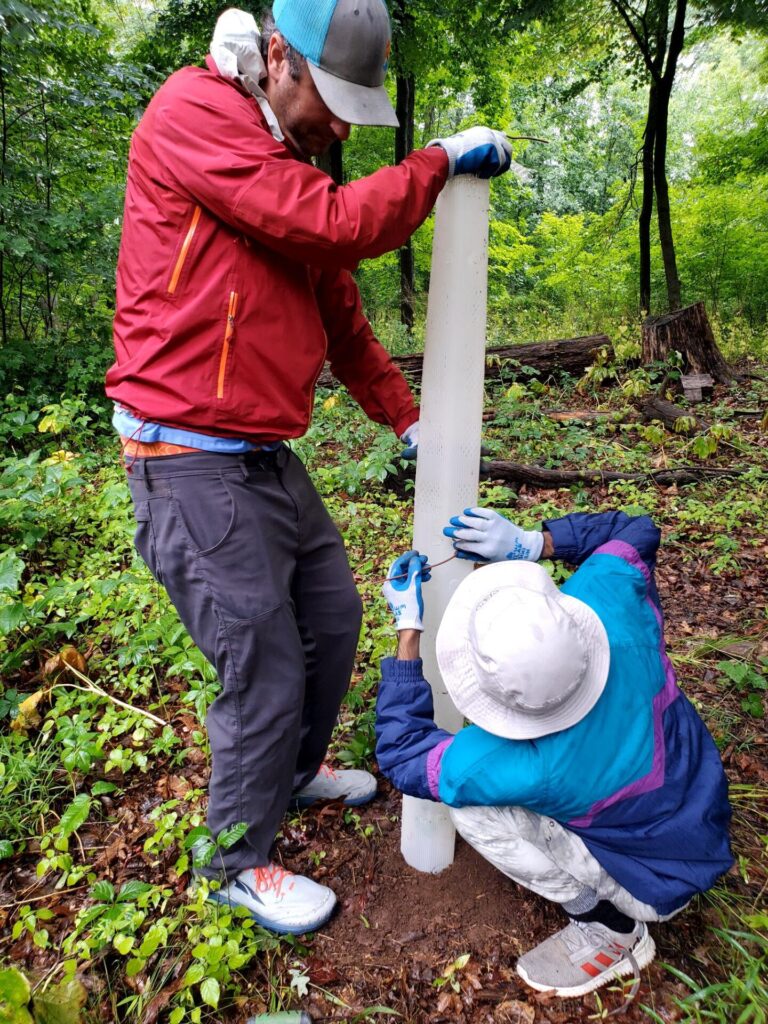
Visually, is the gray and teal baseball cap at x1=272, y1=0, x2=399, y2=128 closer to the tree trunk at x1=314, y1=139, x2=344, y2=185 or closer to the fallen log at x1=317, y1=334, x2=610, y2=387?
the fallen log at x1=317, y1=334, x2=610, y2=387

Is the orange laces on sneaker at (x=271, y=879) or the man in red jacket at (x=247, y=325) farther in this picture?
the orange laces on sneaker at (x=271, y=879)

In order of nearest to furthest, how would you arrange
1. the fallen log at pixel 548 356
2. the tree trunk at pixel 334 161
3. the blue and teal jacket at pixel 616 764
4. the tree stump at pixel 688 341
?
1. the blue and teal jacket at pixel 616 764
2. the tree stump at pixel 688 341
3. the fallen log at pixel 548 356
4. the tree trunk at pixel 334 161

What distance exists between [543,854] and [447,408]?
3.84 ft

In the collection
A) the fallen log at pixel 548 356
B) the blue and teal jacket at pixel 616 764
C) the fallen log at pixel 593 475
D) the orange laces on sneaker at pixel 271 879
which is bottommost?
the orange laces on sneaker at pixel 271 879

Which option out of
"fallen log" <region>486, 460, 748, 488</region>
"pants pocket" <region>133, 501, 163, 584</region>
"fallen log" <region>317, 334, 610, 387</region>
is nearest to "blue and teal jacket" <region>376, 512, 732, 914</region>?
"pants pocket" <region>133, 501, 163, 584</region>

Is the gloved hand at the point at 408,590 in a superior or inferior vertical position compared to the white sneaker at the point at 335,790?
superior

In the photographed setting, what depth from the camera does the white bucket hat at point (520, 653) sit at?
1.28m

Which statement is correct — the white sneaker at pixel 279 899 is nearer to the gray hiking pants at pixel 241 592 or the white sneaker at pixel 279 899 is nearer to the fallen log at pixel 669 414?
the gray hiking pants at pixel 241 592

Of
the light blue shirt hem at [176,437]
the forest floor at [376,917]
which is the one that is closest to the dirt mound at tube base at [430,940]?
the forest floor at [376,917]

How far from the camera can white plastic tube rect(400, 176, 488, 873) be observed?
1.67m

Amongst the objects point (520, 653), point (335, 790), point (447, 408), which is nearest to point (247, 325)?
point (447, 408)

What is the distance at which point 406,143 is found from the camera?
10.2m

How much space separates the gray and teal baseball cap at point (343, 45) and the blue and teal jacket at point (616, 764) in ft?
4.23

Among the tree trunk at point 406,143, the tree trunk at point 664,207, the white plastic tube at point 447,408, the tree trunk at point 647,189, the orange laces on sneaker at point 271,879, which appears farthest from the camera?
the tree trunk at point 406,143
